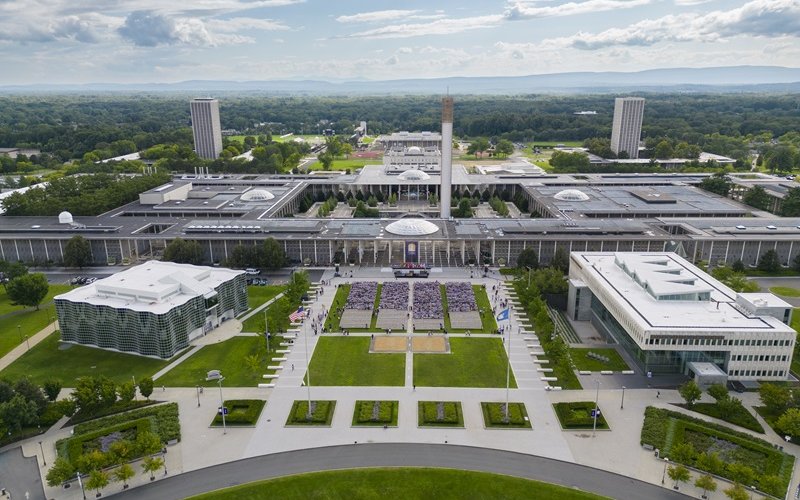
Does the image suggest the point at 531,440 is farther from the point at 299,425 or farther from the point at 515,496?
the point at 299,425

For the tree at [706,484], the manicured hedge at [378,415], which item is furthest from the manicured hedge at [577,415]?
→ the manicured hedge at [378,415]

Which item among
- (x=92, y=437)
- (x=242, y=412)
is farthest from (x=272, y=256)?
(x=92, y=437)

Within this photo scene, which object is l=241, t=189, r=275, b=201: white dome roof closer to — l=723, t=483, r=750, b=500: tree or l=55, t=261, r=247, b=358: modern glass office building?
l=55, t=261, r=247, b=358: modern glass office building

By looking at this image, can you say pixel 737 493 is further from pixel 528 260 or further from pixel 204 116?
pixel 204 116

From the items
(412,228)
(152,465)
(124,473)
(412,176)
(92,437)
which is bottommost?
(92,437)

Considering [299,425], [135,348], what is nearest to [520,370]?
[299,425]

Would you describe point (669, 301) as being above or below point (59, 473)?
above
